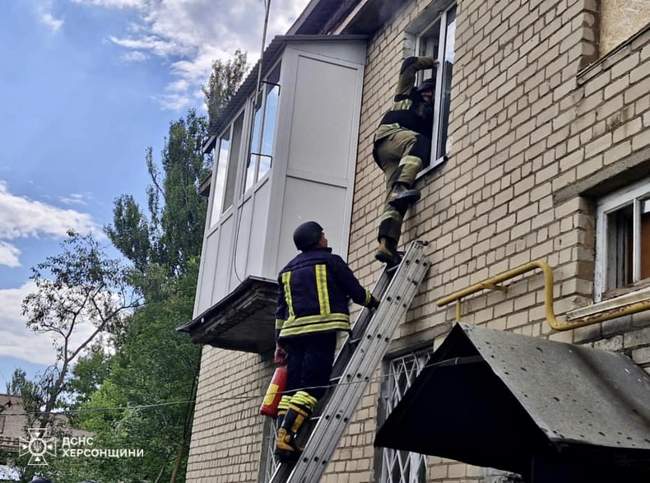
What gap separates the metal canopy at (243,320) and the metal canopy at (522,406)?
3228mm

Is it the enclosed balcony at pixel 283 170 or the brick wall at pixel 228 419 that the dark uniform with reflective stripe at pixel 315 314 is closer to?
the enclosed balcony at pixel 283 170

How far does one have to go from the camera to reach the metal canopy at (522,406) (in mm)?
3205

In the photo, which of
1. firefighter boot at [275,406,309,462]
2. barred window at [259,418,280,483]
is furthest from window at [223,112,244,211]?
firefighter boot at [275,406,309,462]

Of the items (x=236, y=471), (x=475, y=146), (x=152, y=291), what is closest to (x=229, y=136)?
(x=236, y=471)

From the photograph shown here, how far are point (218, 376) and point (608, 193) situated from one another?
663cm

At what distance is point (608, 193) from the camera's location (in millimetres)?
4625

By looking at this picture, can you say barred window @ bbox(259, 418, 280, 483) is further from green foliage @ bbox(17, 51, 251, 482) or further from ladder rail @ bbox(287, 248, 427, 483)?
green foliage @ bbox(17, 51, 251, 482)

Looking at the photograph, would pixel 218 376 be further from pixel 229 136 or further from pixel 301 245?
pixel 301 245

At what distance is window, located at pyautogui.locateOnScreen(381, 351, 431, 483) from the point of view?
227 inches

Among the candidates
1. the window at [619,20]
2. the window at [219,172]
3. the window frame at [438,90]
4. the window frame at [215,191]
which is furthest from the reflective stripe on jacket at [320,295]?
the window at [219,172]

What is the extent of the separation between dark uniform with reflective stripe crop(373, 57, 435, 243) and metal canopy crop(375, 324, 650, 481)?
2352 mm

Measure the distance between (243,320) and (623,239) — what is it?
4.33m

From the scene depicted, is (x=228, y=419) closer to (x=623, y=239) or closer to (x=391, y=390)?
(x=391, y=390)

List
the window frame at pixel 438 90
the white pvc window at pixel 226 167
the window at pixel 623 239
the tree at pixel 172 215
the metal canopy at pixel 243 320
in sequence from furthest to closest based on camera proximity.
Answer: the tree at pixel 172 215 < the white pvc window at pixel 226 167 < the metal canopy at pixel 243 320 < the window frame at pixel 438 90 < the window at pixel 623 239
